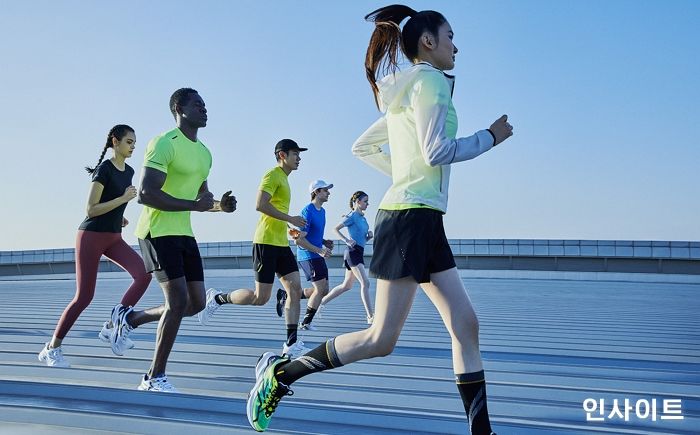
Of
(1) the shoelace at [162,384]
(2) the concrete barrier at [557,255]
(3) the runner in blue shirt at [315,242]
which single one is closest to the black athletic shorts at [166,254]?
(1) the shoelace at [162,384]

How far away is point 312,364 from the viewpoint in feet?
11.5

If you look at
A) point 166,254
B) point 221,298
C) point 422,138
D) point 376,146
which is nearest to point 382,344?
point 422,138

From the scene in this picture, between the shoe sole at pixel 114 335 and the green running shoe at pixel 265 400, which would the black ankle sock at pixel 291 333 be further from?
the green running shoe at pixel 265 400

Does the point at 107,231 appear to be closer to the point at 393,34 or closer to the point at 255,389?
the point at 255,389

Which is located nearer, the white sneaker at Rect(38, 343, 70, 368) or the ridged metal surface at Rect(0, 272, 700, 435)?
the ridged metal surface at Rect(0, 272, 700, 435)

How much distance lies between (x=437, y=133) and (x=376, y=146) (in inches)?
29.5

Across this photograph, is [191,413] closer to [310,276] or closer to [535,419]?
[535,419]

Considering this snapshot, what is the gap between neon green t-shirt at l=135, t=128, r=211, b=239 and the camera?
485 cm

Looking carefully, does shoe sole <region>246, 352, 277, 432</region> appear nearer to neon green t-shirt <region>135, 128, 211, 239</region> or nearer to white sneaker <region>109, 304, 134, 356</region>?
neon green t-shirt <region>135, 128, 211, 239</region>

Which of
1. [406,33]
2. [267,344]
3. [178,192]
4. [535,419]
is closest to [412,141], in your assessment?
[406,33]

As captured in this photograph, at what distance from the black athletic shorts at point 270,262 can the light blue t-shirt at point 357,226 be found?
9.05ft

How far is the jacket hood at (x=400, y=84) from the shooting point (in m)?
3.28

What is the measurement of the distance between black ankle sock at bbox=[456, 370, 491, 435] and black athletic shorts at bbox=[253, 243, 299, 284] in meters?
3.79

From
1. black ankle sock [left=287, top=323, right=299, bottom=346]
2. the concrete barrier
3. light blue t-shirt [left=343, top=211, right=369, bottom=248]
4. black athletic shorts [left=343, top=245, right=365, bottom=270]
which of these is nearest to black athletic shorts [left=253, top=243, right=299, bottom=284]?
black ankle sock [left=287, top=323, right=299, bottom=346]
